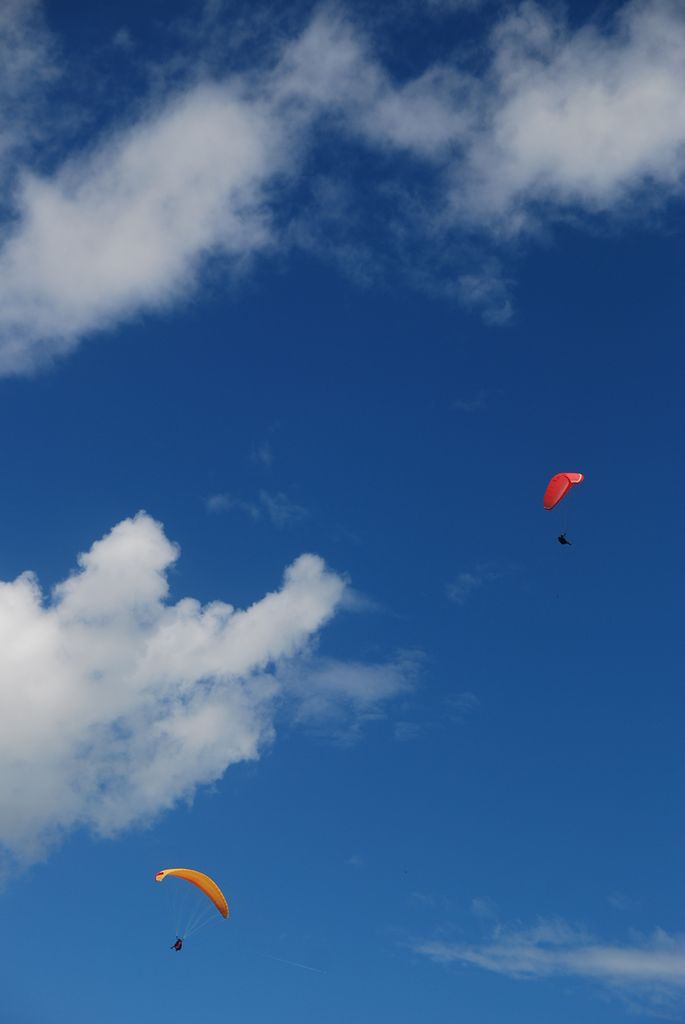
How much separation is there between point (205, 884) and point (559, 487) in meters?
51.9

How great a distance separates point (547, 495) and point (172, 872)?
5165cm

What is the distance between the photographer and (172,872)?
10344 centimetres

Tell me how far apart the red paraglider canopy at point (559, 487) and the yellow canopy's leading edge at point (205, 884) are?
1946 inches

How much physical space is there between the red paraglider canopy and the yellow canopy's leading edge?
49.4 metres

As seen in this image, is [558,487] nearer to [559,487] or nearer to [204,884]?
[559,487]

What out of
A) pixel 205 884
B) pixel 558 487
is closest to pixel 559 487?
pixel 558 487

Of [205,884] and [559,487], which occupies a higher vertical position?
[559,487]

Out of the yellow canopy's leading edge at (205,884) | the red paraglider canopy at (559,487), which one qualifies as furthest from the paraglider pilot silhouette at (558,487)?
the yellow canopy's leading edge at (205,884)

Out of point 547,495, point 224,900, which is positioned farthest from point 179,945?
point 547,495

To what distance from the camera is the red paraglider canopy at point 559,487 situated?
96375 mm

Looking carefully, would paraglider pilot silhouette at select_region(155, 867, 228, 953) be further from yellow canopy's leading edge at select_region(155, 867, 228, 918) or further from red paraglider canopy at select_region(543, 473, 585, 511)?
red paraglider canopy at select_region(543, 473, 585, 511)

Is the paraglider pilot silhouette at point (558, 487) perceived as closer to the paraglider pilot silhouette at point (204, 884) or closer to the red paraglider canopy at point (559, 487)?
the red paraglider canopy at point (559, 487)

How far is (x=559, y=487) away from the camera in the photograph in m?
97.2

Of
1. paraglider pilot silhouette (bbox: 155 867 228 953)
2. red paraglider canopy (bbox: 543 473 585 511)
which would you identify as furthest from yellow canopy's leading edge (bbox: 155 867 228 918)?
red paraglider canopy (bbox: 543 473 585 511)
